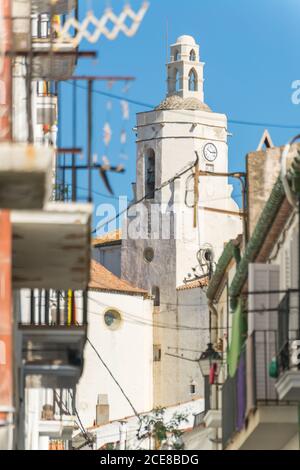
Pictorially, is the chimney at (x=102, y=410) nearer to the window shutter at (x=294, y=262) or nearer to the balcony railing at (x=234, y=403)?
the balcony railing at (x=234, y=403)

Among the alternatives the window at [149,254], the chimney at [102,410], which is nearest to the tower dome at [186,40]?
the window at [149,254]

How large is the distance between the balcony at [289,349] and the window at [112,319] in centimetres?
6727

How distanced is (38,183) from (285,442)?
1194 cm

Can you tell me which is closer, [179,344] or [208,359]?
[208,359]

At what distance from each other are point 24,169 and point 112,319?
75.9 metres

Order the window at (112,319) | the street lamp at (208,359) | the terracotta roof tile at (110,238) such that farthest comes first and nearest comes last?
the terracotta roof tile at (110,238) < the window at (112,319) < the street lamp at (208,359)

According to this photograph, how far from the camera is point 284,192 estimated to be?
79.7ft

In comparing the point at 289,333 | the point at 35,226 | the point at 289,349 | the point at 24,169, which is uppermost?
the point at 24,169

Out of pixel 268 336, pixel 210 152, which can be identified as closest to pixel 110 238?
pixel 210 152

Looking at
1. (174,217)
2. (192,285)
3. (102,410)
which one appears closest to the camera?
(102,410)

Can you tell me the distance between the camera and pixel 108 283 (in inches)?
3612

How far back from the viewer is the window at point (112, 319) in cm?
9119

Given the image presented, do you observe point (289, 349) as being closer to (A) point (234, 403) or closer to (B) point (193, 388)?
(A) point (234, 403)
